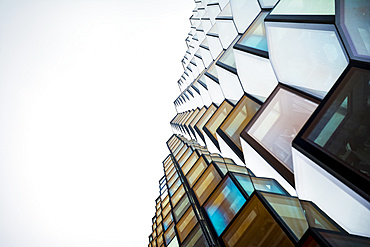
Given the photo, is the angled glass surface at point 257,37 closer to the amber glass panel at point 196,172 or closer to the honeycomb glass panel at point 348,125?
the honeycomb glass panel at point 348,125

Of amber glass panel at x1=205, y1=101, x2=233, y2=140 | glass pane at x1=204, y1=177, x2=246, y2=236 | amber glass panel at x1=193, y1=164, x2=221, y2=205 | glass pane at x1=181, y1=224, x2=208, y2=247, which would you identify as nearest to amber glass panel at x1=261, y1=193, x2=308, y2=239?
glass pane at x1=204, y1=177, x2=246, y2=236

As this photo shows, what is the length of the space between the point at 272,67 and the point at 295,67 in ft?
3.84

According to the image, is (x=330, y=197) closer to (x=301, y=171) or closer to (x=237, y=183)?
(x=301, y=171)

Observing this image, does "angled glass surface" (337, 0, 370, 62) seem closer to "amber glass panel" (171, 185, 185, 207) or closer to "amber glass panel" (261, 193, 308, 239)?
"amber glass panel" (261, 193, 308, 239)

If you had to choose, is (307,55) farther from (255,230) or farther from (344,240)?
(255,230)

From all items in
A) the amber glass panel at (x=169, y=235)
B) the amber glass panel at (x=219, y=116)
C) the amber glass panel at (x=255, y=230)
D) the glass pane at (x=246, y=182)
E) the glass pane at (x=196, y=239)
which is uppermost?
the amber glass panel at (x=219, y=116)

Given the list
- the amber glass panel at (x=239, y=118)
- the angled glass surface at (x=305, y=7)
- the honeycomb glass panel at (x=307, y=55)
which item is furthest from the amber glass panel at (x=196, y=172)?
the angled glass surface at (x=305, y=7)

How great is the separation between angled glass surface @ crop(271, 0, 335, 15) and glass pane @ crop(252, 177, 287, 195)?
205 inches

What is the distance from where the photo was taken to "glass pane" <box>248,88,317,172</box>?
5.91 meters

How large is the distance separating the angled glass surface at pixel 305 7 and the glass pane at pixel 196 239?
9.09 meters

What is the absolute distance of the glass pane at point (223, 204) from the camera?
7672mm

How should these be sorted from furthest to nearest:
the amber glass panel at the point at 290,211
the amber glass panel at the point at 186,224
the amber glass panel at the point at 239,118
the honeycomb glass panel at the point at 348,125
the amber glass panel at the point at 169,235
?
the amber glass panel at the point at 169,235 → the amber glass panel at the point at 186,224 → the amber glass panel at the point at 239,118 → the amber glass panel at the point at 290,211 → the honeycomb glass panel at the point at 348,125

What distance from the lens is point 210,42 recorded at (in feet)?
67.2

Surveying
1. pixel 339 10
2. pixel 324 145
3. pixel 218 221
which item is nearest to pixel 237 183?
pixel 218 221
